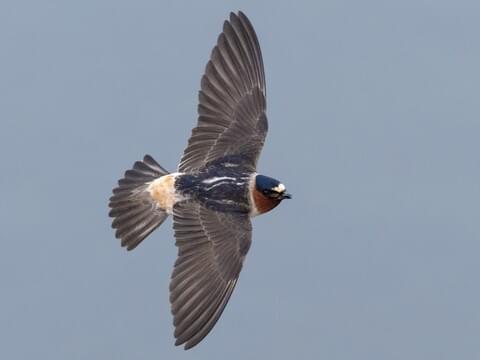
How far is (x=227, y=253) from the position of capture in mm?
9742

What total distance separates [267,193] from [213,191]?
0.34 meters

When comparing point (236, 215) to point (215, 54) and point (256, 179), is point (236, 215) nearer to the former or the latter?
point (256, 179)

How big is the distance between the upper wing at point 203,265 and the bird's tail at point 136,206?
0.25 meters

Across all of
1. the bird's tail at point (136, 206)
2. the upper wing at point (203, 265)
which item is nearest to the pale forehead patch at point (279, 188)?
the upper wing at point (203, 265)

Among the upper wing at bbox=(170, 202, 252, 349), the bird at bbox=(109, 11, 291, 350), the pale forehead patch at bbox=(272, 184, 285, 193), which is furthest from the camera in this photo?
the pale forehead patch at bbox=(272, 184, 285, 193)

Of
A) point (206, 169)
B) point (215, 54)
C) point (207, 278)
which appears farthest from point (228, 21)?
point (207, 278)

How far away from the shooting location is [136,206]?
10102 millimetres

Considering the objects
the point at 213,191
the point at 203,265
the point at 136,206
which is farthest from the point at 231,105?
the point at 203,265

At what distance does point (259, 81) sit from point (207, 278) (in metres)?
1.50

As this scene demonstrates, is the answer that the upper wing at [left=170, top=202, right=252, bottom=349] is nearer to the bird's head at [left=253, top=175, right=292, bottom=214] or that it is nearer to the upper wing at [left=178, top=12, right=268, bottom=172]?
the bird's head at [left=253, top=175, right=292, bottom=214]

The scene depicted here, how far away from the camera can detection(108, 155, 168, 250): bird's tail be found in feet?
33.1

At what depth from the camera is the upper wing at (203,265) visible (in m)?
9.39

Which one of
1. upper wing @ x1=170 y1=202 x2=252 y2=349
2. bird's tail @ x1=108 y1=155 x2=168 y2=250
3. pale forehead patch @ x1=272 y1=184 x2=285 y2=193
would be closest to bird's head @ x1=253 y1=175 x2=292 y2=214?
pale forehead patch @ x1=272 y1=184 x2=285 y2=193

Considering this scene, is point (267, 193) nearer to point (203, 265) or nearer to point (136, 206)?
point (203, 265)
